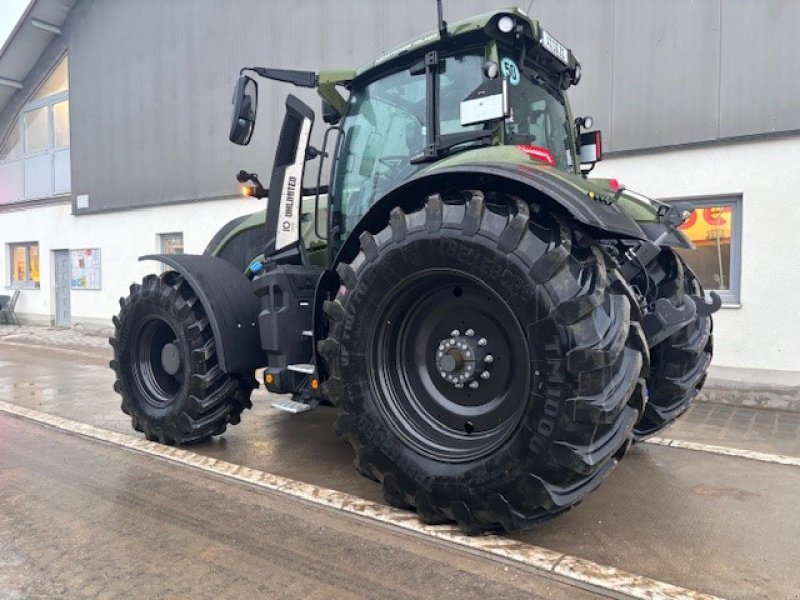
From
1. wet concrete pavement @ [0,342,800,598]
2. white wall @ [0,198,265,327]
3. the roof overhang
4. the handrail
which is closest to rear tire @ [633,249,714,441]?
wet concrete pavement @ [0,342,800,598]

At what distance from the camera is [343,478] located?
13.3 feet

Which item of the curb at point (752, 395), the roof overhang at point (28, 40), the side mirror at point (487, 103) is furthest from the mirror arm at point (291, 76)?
the roof overhang at point (28, 40)

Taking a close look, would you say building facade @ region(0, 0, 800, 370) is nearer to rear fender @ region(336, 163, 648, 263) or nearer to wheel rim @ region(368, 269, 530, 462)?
rear fender @ region(336, 163, 648, 263)

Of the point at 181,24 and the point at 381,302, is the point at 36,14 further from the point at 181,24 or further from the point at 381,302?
the point at 381,302

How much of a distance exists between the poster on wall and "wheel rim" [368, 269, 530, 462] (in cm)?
1350

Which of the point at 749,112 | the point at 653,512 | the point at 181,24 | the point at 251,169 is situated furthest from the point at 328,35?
the point at 653,512

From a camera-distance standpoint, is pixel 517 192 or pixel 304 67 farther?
pixel 304 67

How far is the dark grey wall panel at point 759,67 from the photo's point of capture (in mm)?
6695

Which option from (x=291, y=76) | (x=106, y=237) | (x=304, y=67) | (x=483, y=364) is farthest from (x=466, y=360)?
(x=106, y=237)

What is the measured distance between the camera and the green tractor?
2758 mm

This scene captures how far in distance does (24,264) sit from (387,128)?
17.1 metres

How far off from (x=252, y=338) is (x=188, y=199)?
9346mm

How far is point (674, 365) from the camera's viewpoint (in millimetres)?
4184

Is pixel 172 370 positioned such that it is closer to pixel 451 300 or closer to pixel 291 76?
pixel 291 76
